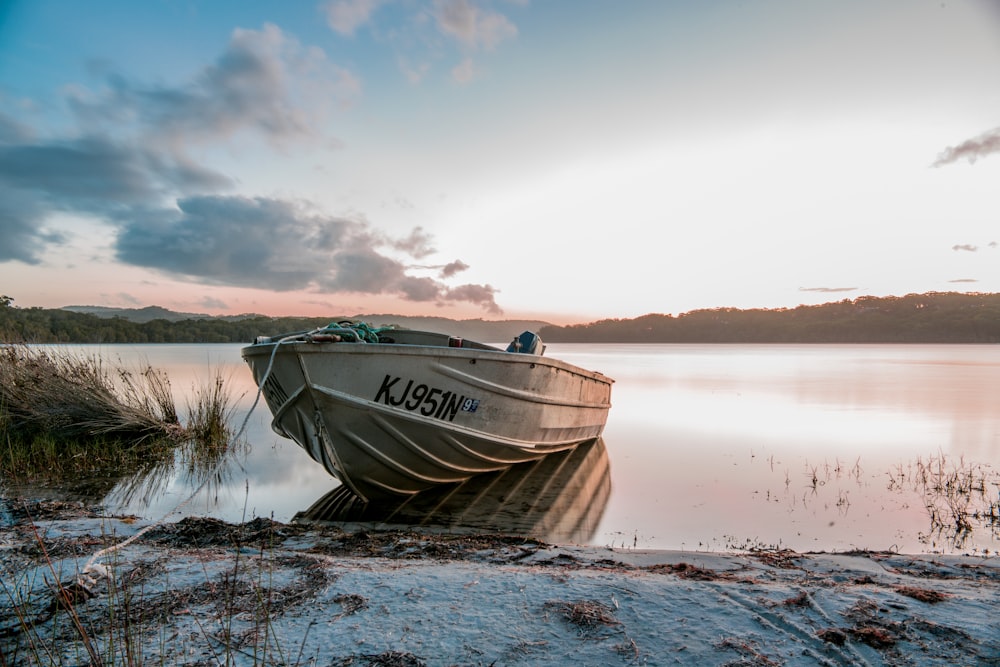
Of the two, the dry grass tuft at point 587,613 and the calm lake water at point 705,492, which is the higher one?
the dry grass tuft at point 587,613

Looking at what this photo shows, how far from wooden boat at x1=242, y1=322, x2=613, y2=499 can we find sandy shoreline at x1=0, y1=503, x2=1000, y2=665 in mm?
1815

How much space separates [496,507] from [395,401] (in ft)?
7.11

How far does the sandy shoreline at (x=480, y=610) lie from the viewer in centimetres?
251

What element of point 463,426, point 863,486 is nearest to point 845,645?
point 463,426

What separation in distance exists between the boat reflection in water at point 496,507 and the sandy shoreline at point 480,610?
5.96 ft

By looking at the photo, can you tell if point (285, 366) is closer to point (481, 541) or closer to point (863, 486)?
point (481, 541)

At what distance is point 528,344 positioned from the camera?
28.7ft

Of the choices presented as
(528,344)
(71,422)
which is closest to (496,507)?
(528,344)

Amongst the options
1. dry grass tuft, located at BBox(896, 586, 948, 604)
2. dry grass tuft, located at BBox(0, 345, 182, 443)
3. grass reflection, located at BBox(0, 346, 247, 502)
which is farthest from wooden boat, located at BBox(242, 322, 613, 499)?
dry grass tuft, located at BBox(0, 345, 182, 443)

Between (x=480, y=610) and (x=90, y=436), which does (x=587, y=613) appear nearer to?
(x=480, y=610)

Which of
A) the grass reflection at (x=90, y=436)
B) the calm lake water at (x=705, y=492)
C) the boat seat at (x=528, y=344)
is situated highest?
the boat seat at (x=528, y=344)

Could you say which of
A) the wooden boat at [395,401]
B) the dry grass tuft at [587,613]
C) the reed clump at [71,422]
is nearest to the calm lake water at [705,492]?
the wooden boat at [395,401]

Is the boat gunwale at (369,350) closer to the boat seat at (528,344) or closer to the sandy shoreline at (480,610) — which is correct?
the boat seat at (528,344)

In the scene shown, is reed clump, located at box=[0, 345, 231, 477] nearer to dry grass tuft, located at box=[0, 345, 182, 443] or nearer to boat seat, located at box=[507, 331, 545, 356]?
dry grass tuft, located at box=[0, 345, 182, 443]
